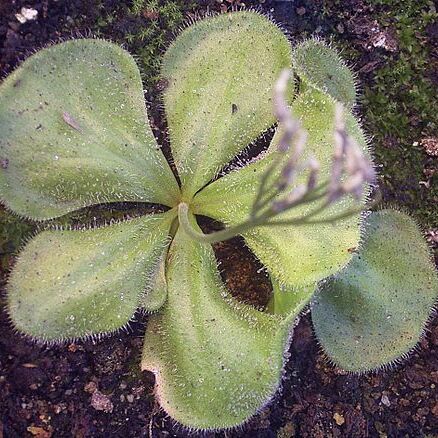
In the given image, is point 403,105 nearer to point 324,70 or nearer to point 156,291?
point 324,70

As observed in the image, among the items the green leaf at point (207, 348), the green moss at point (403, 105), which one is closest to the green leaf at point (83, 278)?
the green leaf at point (207, 348)

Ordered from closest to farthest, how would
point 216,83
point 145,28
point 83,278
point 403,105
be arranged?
point 83,278, point 216,83, point 145,28, point 403,105

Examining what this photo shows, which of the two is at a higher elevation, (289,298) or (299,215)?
(299,215)

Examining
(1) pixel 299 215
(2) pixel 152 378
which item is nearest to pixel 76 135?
(1) pixel 299 215

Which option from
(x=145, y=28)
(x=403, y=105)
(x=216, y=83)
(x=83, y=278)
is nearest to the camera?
(x=83, y=278)

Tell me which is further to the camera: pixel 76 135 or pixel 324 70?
pixel 324 70

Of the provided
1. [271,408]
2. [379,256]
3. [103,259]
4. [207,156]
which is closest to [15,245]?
[103,259]

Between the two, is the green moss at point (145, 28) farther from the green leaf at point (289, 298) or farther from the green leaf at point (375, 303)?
the green leaf at point (375, 303)
